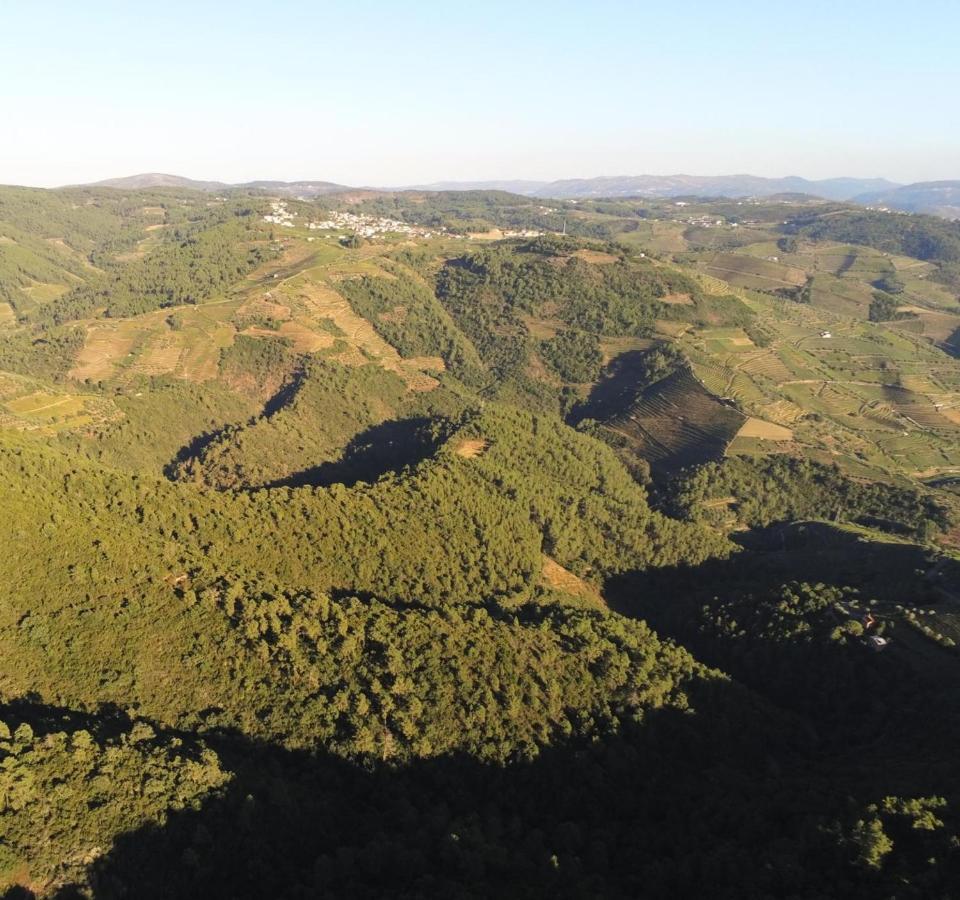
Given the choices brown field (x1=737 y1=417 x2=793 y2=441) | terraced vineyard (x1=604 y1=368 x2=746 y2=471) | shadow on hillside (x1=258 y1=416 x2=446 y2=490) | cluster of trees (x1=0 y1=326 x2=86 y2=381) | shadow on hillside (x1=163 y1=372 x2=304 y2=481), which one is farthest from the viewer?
cluster of trees (x1=0 y1=326 x2=86 y2=381)

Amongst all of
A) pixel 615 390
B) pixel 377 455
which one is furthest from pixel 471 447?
pixel 615 390

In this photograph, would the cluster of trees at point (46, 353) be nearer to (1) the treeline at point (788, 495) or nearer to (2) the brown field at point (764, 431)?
(1) the treeline at point (788, 495)

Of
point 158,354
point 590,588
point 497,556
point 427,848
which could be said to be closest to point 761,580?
point 590,588

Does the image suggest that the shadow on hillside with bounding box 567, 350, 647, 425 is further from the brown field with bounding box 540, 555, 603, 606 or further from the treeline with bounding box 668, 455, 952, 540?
the brown field with bounding box 540, 555, 603, 606

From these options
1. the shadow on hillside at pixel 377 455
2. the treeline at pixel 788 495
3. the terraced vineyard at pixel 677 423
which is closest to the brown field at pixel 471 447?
the shadow on hillside at pixel 377 455

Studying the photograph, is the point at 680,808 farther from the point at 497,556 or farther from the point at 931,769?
the point at 497,556

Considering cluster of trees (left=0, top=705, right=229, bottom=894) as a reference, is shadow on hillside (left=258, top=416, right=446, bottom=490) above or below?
below

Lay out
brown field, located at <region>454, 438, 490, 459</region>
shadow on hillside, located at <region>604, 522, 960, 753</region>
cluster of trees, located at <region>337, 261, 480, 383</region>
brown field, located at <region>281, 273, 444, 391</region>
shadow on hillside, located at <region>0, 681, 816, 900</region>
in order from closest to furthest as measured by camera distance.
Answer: shadow on hillside, located at <region>0, 681, 816, 900</region>, shadow on hillside, located at <region>604, 522, 960, 753</region>, brown field, located at <region>454, 438, 490, 459</region>, brown field, located at <region>281, 273, 444, 391</region>, cluster of trees, located at <region>337, 261, 480, 383</region>

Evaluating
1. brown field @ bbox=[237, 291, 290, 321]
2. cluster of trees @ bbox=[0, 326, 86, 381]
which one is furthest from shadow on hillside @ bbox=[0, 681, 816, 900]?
brown field @ bbox=[237, 291, 290, 321]
